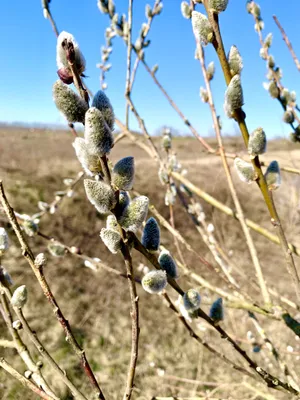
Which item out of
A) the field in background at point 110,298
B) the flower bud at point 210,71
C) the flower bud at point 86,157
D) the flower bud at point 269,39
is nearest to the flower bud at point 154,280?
the flower bud at point 86,157

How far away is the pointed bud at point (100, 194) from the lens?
1.22ft

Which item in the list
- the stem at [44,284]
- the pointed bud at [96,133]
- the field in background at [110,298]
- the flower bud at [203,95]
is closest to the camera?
the pointed bud at [96,133]

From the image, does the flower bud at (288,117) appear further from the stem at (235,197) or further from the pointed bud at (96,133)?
the pointed bud at (96,133)

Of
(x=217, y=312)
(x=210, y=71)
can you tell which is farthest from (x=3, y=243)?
(x=210, y=71)

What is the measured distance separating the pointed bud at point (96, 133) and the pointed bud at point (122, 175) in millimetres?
27

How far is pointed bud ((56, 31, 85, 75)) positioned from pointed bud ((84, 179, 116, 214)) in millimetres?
126

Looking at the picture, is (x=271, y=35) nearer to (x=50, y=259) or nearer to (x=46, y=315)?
(x=46, y=315)

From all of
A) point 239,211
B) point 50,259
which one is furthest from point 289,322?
point 50,259

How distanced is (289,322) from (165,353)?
306 centimetres

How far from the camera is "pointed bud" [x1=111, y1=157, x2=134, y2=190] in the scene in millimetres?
394

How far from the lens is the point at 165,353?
349 cm

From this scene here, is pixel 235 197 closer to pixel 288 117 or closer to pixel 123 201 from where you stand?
pixel 288 117

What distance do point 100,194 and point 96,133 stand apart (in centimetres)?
6

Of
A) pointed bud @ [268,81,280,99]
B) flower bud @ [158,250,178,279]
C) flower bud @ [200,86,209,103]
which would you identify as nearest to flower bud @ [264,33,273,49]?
pointed bud @ [268,81,280,99]
